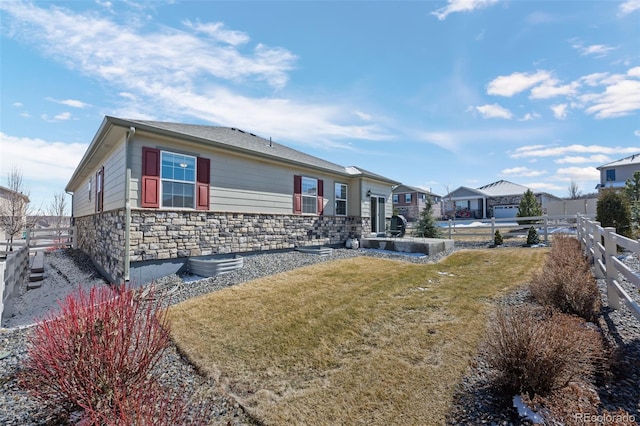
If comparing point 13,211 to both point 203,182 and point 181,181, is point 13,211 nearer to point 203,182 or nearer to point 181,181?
point 181,181

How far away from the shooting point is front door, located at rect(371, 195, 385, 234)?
49.4ft

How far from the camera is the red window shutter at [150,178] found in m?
7.09

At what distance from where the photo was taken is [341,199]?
1381 cm

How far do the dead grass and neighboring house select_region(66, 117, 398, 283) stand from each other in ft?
8.40

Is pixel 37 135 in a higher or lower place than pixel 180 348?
higher

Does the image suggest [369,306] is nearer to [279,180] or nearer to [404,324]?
[404,324]

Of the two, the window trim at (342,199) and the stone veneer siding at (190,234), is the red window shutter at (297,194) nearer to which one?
the stone veneer siding at (190,234)

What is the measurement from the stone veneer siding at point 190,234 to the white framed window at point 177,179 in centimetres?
36

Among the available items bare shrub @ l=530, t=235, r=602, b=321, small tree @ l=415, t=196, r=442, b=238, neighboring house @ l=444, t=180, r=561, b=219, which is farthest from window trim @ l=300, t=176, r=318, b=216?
neighboring house @ l=444, t=180, r=561, b=219

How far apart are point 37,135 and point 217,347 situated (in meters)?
15.5

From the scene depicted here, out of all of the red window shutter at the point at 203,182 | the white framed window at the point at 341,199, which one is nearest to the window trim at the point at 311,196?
the white framed window at the point at 341,199

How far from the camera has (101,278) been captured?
8.75 meters

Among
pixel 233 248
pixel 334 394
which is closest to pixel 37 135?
pixel 233 248

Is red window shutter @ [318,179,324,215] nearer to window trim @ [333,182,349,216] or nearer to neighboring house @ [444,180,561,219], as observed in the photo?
window trim @ [333,182,349,216]
